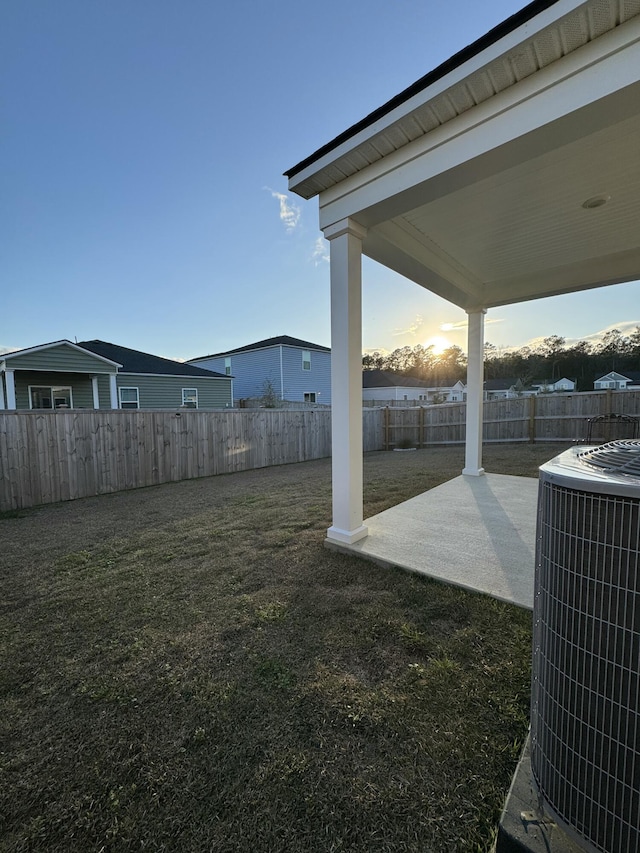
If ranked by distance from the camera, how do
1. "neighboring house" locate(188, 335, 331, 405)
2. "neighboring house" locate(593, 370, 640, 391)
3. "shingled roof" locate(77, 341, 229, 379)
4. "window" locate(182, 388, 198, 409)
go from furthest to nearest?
"neighboring house" locate(593, 370, 640, 391)
"neighboring house" locate(188, 335, 331, 405)
"window" locate(182, 388, 198, 409)
"shingled roof" locate(77, 341, 229, 379)

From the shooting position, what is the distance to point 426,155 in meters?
2.47

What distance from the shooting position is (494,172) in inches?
93.8

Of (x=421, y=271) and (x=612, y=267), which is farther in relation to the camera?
(x=612, y=267)

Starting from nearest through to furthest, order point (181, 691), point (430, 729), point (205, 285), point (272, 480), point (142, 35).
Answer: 1. point (430, 729)
2. point (181, 691)
3. point (142, 35)
4. point (272, 480)
5. point (205, 285)

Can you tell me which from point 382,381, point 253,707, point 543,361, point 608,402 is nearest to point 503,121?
point 253,707

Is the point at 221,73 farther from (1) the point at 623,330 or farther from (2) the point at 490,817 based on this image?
(1) the point at 623,330

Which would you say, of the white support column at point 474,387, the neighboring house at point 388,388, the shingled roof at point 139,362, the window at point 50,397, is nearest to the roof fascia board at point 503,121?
the white support column at point 474,387

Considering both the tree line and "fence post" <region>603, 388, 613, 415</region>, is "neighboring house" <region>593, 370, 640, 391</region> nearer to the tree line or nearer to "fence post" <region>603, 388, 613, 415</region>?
the tree line

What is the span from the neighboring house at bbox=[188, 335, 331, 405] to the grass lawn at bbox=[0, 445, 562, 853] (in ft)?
51.4

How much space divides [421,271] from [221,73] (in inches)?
175

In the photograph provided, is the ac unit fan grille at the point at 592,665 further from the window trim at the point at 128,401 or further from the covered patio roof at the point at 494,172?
the window trim at the point at 128,401

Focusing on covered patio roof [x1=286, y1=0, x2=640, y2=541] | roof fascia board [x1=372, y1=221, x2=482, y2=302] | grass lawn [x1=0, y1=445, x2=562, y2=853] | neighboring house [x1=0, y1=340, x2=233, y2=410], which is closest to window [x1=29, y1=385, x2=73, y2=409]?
neighboring house [x1=0, y1=340, x2=233, y2=410]

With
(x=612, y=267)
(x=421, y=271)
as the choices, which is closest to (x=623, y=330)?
(x=612, y=267)

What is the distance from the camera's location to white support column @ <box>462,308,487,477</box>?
583cm
